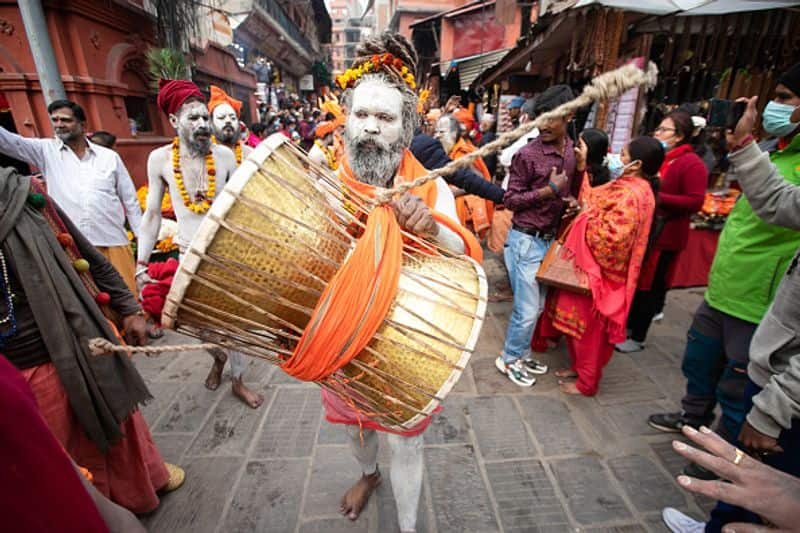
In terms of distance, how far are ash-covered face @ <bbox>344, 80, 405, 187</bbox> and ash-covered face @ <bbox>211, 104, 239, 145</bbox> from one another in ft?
8.95

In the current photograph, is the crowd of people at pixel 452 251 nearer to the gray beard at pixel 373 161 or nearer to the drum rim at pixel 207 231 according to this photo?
the gray beard at pixel 373 161

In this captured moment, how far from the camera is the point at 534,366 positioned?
3.29 m

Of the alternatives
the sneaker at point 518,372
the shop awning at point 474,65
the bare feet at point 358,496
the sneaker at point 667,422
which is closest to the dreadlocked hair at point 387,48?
the bare feet at point 358,496

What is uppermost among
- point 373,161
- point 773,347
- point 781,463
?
point 373,161

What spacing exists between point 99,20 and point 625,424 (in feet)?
31.1

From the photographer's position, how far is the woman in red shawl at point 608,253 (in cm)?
253

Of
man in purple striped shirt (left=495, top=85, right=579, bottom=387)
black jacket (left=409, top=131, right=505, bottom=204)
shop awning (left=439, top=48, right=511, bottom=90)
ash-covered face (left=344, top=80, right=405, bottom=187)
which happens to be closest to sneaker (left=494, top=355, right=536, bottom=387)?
man in purple striped shirt (left=495, top=85, right=579, bottom=387)

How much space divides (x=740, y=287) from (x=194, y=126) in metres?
3.73

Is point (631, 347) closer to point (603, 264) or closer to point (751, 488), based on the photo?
point (603, 264)

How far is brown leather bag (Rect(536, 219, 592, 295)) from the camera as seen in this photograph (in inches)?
106

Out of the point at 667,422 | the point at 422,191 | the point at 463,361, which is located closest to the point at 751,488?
the point at 463,361

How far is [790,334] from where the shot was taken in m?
1.40

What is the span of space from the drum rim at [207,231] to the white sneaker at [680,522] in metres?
2.58

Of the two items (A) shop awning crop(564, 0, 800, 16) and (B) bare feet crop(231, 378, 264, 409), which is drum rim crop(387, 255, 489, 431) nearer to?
(B) bare feet crop(231, 378, 264, 409)
